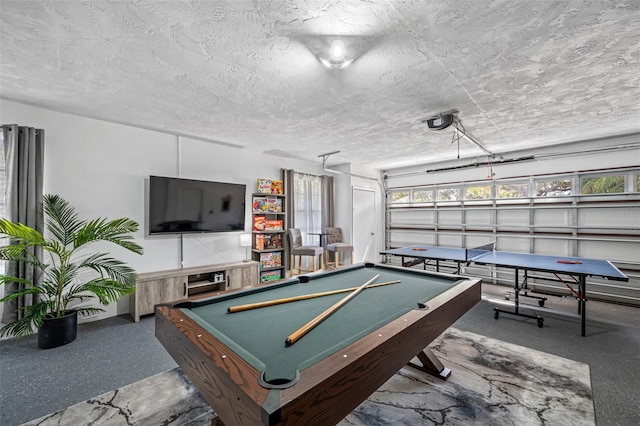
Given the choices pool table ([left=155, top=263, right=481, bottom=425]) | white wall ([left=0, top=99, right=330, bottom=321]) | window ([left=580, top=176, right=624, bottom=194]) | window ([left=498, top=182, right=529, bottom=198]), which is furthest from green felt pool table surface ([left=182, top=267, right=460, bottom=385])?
window ([left=580, top=176, right=624, bottom=194])

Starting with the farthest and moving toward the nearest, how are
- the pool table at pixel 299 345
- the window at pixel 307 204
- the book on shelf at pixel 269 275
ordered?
the window at pixel 307 204, the book on shelf at pixel 269 275, the pool table at pixel 299 345

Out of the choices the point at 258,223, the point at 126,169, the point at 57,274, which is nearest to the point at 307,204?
A: the point at 258,223

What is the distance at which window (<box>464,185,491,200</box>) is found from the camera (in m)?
5.66

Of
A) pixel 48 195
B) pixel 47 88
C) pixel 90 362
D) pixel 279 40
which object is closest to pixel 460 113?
pixel 279 40

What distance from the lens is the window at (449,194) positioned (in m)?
6.12

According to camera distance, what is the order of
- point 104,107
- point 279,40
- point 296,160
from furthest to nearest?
point 296,160 < point 104,107 < point 279,40

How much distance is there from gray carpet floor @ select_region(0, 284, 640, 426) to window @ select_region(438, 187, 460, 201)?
9.28 feet

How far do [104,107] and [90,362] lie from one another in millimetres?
2688

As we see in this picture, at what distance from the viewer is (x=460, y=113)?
10.9 feet

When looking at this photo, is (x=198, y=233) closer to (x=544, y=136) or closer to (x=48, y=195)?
(x=48, y=195)

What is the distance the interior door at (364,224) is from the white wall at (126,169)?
285 cm

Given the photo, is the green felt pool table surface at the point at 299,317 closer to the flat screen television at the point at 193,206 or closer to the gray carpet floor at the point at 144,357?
the gray carpet floor at the point at 144,357

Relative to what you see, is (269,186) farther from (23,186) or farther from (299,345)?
(299,345)

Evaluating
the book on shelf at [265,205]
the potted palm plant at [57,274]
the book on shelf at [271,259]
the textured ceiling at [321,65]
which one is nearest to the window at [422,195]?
the textured ceiling at [321,65]
